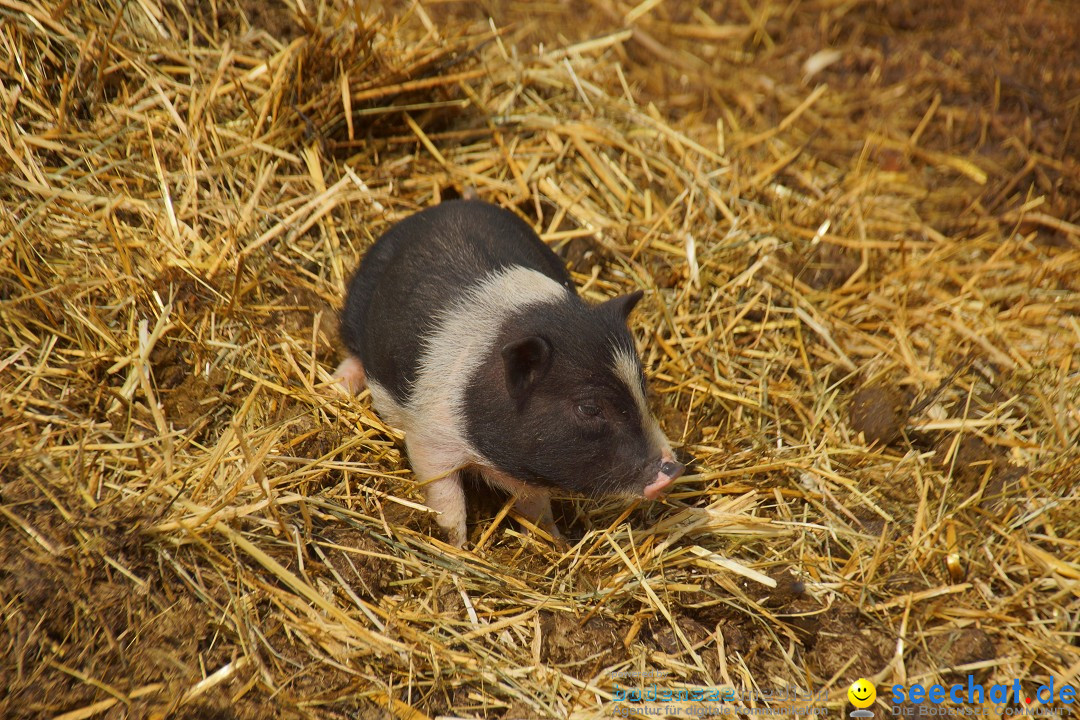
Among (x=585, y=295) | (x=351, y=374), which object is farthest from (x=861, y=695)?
(x=351, y=374)

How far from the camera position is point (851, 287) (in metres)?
5.01

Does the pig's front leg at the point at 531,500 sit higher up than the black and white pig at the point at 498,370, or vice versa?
the black and white pig at the point at 498,370

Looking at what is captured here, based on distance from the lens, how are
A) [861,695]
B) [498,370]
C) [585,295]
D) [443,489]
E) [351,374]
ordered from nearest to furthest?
1. [861,695]
2. [498,370]
3. [443,489]
4. [351,374]
5. [585,295]

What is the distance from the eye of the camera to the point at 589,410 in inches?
136

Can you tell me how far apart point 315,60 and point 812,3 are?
451 centimetres

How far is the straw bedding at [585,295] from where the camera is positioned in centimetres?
314

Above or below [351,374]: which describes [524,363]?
above

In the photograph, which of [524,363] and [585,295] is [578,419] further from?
[585,295]

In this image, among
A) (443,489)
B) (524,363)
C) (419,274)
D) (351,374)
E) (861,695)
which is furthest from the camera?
(351,374)

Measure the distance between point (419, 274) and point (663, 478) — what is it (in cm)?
152

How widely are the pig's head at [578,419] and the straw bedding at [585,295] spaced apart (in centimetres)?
42

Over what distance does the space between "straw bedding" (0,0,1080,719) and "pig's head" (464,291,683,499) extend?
42 centimetres

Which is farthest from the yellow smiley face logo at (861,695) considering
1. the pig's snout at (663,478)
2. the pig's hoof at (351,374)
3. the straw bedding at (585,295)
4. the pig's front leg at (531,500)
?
the pig's hoof at (351,374)

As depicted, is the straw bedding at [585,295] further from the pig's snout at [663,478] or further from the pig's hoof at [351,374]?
the pig's snout at [663,478]
